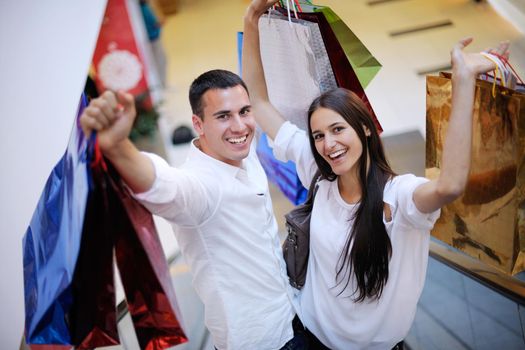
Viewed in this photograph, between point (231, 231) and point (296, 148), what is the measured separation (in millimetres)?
479

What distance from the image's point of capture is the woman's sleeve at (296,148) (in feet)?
6.45

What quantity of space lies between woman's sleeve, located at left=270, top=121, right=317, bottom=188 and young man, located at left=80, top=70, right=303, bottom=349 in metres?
0.22

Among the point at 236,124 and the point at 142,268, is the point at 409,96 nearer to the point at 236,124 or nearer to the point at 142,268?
the point at 236,124

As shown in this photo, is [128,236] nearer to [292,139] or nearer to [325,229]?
[325,229]

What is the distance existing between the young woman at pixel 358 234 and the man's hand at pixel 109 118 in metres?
0.71

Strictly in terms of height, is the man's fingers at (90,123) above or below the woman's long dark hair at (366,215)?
above

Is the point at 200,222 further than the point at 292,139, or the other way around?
the point at 292,139

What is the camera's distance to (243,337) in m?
1.73

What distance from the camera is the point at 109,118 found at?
46.0 inches

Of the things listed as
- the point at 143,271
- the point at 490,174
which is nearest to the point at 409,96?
the point at 490,174

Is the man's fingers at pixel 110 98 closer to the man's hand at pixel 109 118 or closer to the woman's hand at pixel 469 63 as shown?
the man's hand at pixel 109 118

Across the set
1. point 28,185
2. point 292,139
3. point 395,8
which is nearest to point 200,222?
point 292,139

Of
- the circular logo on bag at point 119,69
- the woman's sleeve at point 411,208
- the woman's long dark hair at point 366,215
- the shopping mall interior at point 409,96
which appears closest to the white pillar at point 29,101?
the shopping mall interior at point 409,96

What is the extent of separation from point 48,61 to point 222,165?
1178 millimetres
